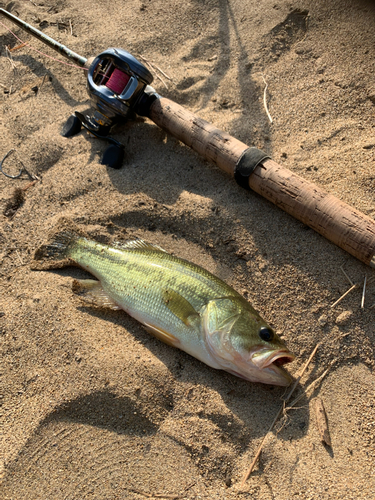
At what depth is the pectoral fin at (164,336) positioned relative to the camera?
293 cm

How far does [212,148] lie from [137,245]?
3.88ft

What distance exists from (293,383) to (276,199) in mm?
1539

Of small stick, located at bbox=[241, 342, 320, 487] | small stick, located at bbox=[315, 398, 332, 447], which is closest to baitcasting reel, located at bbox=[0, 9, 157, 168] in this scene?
small stick, located at bbox=[241, 342, 320, 487]

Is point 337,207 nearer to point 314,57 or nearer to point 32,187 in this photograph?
point 314,57

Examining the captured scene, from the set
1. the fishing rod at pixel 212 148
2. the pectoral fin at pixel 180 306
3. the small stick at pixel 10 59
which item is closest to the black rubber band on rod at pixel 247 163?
the fishing rod at pixel 212 148

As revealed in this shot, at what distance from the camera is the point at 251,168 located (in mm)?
3223

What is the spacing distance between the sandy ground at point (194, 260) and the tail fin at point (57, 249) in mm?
116

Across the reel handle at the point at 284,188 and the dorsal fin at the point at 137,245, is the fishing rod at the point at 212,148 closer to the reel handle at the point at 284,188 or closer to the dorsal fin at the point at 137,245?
the reel handle at the point at 284,188

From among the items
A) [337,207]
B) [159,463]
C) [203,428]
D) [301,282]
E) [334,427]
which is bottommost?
[159,463]

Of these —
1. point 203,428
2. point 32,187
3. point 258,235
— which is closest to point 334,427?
point 203,428

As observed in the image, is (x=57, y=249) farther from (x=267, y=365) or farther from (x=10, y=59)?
(x=10, y=59)

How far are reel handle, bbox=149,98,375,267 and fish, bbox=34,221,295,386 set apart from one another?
904mm

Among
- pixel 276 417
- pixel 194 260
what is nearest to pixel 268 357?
pixel 276 417

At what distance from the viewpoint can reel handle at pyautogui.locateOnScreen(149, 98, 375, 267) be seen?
2818mm
